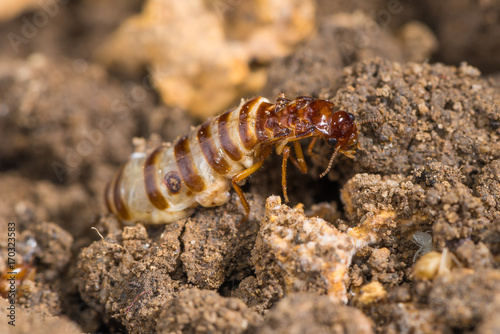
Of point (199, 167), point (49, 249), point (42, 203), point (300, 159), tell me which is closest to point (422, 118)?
point (300, 159)

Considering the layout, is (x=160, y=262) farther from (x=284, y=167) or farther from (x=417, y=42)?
(x=417, y=42)

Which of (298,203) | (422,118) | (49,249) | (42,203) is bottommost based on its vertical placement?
(42,203)

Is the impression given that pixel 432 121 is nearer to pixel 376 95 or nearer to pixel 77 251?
pixel 376 95

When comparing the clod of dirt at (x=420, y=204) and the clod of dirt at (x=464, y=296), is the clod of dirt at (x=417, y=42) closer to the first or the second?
the clod of dirt at (x=420, y=204)

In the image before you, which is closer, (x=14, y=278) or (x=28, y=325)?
(x=28, y=325)

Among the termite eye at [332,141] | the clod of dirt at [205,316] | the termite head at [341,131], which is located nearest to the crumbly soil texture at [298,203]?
the clod of dirt at [205,316]

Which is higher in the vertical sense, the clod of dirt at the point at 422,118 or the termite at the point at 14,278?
the clod of dirt at the point at 422,118

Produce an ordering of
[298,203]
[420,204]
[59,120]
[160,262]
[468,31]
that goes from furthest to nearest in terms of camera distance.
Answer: [468,31] → [59,120] → [298,203] → [160,262] → [420,204]

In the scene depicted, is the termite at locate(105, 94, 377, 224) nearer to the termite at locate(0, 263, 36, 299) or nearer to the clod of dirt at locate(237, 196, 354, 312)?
the clod of dirt at locate(237, 196, 354, 312)
